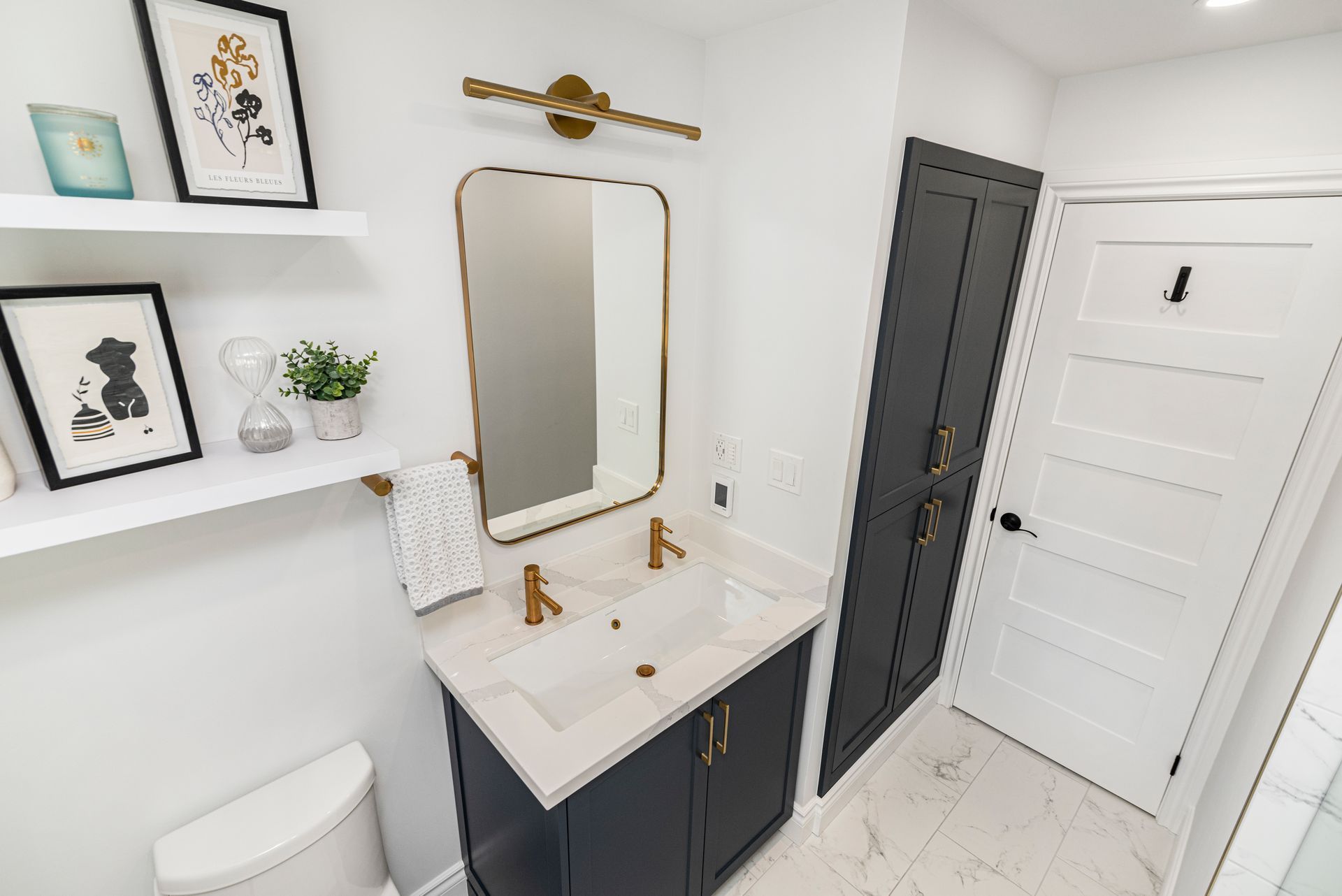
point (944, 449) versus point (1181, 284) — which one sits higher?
point (1181, 284)

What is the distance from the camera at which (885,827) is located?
2.05 meters

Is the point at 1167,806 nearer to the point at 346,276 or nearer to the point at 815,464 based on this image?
the point at 815,464

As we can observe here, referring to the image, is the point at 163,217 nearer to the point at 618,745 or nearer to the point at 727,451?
the point at 618,745

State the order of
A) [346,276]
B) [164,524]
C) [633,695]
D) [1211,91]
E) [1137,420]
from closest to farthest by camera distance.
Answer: [164,524], [346,276], [633,695], [1211,91], [1137,420]

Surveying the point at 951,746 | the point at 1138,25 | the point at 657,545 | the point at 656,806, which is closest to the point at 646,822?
the point at 656,806

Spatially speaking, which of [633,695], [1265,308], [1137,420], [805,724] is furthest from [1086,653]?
[633,695]

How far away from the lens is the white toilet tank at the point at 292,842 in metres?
1.14

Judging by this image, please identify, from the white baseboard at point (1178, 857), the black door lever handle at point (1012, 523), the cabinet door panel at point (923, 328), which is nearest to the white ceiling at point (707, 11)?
the cabinet door panel at point (923, 328)

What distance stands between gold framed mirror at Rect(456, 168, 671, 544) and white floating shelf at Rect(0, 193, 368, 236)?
376 mm

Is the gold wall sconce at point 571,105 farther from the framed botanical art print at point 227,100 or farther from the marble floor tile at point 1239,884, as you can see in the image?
the marble floor tile at point 1239,884

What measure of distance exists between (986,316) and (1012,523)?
0.82 m

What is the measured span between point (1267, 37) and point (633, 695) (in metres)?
2.28

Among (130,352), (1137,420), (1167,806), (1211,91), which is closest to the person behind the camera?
(130,352)

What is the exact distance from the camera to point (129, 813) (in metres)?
1.15
